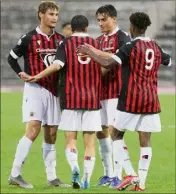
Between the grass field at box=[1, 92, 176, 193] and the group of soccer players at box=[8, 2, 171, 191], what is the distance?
39cm

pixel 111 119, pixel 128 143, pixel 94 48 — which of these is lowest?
→ pixel 128 143

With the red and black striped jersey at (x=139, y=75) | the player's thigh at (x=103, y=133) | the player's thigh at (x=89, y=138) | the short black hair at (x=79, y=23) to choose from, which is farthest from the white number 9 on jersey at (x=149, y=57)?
the player's thigh at (x=103, y=133)

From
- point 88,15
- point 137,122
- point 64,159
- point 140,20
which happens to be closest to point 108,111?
point 137,122

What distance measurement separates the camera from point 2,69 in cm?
3747

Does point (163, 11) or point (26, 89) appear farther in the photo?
point (163, 11)

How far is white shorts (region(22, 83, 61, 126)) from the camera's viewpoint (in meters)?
13.0

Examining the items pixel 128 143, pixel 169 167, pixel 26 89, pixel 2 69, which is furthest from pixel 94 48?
pixel 2 69

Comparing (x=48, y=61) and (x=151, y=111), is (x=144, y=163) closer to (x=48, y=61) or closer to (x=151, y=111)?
(x=151, y=111)

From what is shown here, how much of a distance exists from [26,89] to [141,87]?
163 cm

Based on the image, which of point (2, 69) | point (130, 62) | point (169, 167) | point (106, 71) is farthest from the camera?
point (2, 69)

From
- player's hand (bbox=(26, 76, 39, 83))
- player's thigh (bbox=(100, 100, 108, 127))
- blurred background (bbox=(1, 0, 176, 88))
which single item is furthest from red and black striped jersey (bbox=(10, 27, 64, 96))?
blurred background (bbox=(1, 0, 176, 88))

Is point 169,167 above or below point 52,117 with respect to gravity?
below

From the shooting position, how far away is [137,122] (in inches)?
482

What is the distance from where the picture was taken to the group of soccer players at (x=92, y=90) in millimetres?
12195
